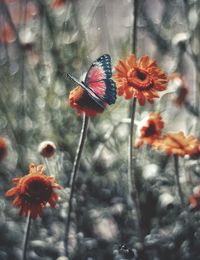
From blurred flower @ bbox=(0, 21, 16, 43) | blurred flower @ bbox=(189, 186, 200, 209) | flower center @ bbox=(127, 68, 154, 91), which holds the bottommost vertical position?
blurred flower @ bbox=(189, 186, 200, 209)

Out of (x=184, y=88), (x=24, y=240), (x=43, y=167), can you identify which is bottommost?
(x=24, y=240)

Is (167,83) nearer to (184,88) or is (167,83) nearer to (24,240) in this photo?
(184,88)

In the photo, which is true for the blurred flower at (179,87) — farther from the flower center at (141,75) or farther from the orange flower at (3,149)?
the orange flower at (3,149)

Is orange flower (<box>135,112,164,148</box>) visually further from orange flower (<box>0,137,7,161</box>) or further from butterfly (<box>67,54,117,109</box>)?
orange flower (<box>0,137,7,161</box>)

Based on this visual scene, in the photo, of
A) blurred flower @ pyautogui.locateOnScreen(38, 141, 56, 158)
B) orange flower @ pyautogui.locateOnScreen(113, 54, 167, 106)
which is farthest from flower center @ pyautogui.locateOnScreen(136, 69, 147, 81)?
blurred flower @ pyautogui.locateOnScreen(38, 141, 56, 158)

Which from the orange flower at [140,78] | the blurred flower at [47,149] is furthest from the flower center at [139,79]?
the blurred flower at [47,149]

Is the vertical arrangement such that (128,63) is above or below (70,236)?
above

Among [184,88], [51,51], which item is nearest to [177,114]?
[184,88]

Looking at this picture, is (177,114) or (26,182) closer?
(26,182)
